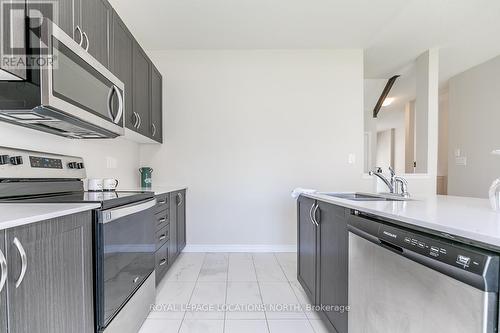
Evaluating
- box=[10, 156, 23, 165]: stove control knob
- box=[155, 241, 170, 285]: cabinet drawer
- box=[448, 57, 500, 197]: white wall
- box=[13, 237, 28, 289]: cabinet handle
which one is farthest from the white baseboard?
box=[448, 57, 500, 197]: white wall

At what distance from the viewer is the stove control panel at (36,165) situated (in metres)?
1.30

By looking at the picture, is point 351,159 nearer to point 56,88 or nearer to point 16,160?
point 56,88

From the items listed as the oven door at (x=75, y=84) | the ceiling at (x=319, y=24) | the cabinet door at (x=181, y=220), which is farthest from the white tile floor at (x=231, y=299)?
the ceiling at (x=319, y=24)

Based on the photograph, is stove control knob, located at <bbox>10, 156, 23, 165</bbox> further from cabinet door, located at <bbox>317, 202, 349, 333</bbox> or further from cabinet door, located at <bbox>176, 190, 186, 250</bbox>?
cabinet door, located at <bbox>317, 202, 349, 333</bbox>

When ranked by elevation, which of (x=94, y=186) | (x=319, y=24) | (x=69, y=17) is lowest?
(x=94, y=186)

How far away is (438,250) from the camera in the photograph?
698mm

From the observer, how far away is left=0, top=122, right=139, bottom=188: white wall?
56.7 inches

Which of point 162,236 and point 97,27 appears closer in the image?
point 97,27

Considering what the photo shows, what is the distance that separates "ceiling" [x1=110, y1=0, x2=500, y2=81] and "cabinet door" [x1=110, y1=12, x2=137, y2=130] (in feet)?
1.55

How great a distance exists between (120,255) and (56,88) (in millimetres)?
850

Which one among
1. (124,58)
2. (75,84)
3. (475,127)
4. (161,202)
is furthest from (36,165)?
A: (475,127)

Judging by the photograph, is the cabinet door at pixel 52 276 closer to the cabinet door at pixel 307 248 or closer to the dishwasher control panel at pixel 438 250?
the dishwasher control panel at pixel 438 250

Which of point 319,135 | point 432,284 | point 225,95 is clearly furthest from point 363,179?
point 432,284

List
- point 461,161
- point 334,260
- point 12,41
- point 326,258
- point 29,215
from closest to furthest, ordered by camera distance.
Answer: point 29,215, point 12,41, point 334,260, point 326,258, point 461,161
